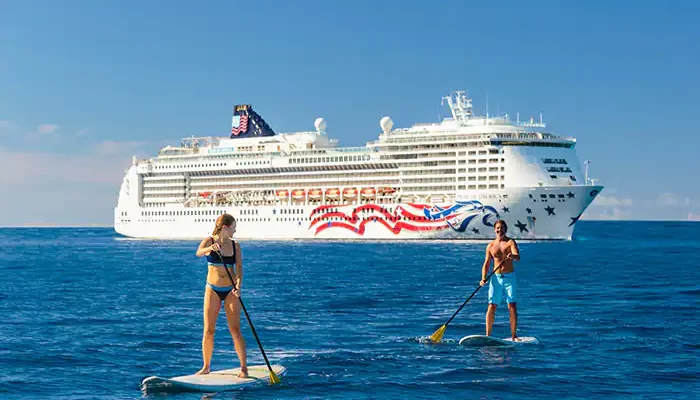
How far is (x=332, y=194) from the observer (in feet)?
281

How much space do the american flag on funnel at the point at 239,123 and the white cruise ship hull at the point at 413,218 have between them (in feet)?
31.8

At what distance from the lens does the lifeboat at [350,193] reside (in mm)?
84062

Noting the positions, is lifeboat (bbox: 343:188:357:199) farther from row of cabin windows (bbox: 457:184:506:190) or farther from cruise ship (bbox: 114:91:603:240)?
row of cabin windows (bbox: 457:184:506:190)

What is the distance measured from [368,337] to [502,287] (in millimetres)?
2927

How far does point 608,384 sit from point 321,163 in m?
74.5

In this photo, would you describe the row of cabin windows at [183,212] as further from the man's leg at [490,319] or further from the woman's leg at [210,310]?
the woman's leg at [210,310]

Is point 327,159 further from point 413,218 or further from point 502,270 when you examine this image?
point 502,270

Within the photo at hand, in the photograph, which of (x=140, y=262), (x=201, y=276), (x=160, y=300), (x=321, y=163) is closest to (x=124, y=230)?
(x=321, y=163)

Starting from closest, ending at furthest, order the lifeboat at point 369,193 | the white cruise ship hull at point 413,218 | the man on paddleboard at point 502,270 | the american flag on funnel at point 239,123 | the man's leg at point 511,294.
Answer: the man on paddleboard at point 502,270 < the man's leg at point 511,294 < the white cruise ship hull at point 413,218 < the lifeboat at point 369,193 < the american flag on funnel at point 239,123

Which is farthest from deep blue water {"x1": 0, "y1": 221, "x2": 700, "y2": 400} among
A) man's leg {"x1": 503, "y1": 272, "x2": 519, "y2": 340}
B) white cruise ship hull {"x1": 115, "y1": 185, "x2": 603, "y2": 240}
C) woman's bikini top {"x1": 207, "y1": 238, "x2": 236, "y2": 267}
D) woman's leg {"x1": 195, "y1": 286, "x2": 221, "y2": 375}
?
white cruise ship hull {"x1": 115, "y1": 185, "x2": 603, "y2": 240}

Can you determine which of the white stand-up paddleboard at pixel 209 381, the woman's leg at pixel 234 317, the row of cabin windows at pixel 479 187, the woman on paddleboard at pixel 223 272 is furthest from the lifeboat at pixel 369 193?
the woman on paddleboard at pixel 223 272

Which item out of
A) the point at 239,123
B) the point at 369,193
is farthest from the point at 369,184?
the point at 239,123

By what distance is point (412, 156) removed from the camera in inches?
3155

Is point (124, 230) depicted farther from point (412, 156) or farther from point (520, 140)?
point (520, 140)
